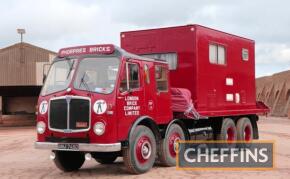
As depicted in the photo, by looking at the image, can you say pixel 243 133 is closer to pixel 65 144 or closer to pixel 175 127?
Result: pixel 175 127

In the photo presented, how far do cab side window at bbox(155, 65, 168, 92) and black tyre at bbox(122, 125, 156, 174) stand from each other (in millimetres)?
1190

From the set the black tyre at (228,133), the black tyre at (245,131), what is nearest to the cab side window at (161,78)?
the black tyre at (228,133)

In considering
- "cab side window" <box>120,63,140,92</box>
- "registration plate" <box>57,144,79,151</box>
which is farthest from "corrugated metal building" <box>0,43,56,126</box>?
"registration plate" <box>57,144,79,151</box>

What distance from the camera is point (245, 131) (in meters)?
16.0

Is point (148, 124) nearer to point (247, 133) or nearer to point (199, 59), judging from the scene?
point (199, 59)

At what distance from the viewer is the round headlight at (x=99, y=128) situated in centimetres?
968

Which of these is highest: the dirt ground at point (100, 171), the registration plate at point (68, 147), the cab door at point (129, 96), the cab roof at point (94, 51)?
the cab roof at point (94, 51)

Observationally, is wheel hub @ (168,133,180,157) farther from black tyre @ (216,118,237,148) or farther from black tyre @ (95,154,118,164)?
black tyre @ (216,118,237,148)

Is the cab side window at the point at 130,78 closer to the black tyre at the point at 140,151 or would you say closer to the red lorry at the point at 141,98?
the red lorry at the point at 141,98

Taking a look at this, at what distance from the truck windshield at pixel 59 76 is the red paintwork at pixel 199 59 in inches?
130

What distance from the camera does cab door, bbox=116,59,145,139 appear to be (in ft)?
32.6

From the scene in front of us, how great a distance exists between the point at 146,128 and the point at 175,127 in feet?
4.66

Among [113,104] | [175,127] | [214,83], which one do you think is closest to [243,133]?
[214,83]

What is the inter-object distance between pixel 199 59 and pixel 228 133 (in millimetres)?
3133
